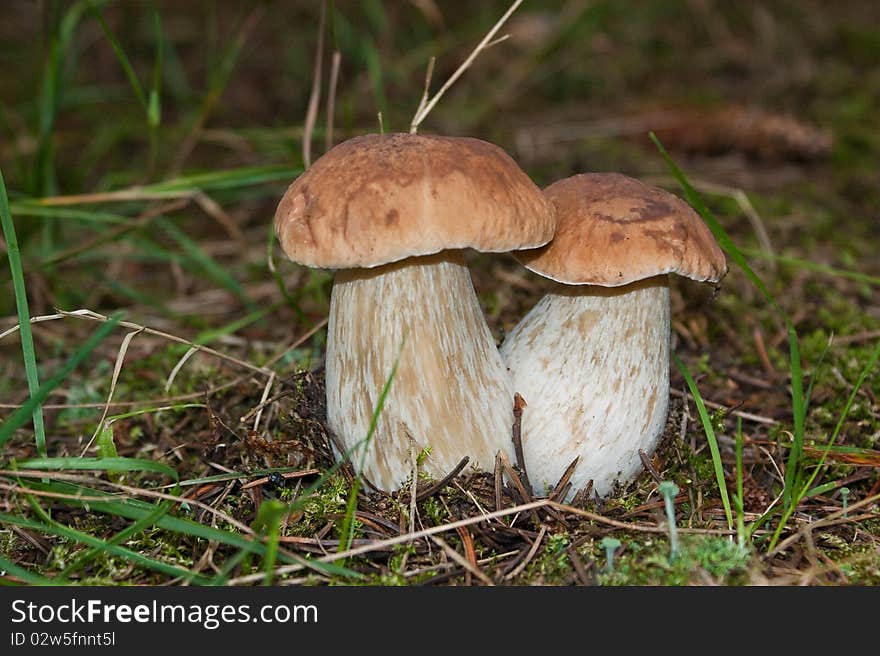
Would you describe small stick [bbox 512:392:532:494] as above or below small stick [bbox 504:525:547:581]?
above

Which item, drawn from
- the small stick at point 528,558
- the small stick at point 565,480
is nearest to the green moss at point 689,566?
the small stick at point 528,558

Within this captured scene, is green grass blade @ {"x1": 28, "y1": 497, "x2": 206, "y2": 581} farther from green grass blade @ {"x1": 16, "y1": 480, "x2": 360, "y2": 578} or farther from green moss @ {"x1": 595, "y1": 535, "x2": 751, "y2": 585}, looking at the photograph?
green moss @ {"x1": 595, "y1": 535, "x2": 751, "y2": 585}

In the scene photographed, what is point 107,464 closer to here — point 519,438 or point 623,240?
point 519,438

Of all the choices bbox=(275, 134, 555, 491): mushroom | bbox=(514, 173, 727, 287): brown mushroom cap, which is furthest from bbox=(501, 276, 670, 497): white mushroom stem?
bbox=(514, 173, 727, 287): brown mushroom cap

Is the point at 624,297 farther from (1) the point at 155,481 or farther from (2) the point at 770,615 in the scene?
(1) the point at 155,481

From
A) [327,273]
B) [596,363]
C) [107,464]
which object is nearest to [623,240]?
[596,363]
